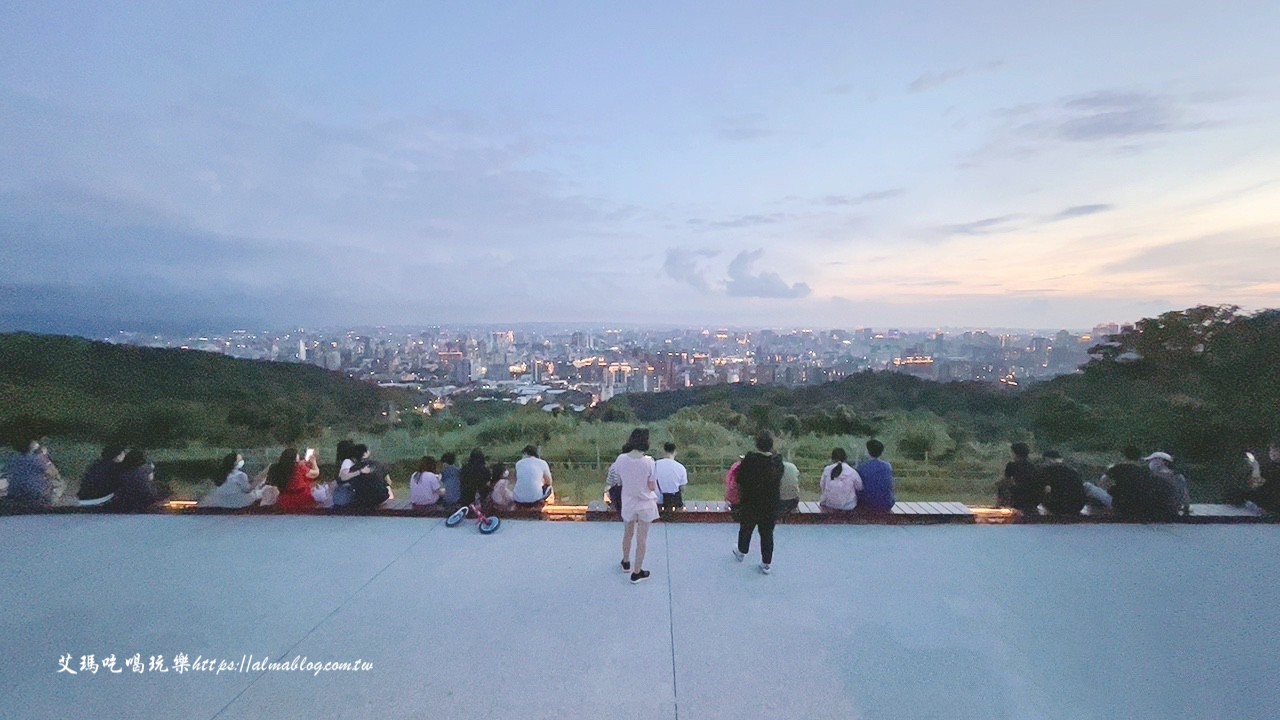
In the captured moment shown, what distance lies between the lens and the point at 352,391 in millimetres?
23234

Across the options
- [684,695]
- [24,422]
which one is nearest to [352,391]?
[24,422]

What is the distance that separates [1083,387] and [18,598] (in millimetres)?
24332

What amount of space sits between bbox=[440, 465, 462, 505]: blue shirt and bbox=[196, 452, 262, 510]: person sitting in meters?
2.12

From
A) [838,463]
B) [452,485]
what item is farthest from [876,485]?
[452,485]

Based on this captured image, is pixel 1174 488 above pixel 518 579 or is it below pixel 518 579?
above

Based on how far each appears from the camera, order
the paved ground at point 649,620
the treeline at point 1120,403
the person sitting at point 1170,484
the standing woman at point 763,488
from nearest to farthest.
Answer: the paved ground at point 649,620, the standing woman at point 763,488, the person sitting at point 1170,484, the treeline at point 1120,403

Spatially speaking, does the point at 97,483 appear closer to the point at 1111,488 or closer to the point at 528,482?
the point at 528,482

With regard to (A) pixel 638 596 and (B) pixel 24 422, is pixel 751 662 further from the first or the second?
(B) pixel 24 422

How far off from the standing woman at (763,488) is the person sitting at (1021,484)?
3072 mm

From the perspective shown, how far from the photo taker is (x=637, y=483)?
14.0 feet

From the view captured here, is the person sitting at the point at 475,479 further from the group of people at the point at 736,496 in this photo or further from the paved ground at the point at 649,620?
the group of people at the point at 736,496

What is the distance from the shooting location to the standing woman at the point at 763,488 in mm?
4391

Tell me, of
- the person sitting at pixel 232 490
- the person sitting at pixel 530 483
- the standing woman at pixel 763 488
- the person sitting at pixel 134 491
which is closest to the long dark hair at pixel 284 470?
the person sitting at pixel 232 490

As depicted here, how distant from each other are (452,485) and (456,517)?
1.32 ft
